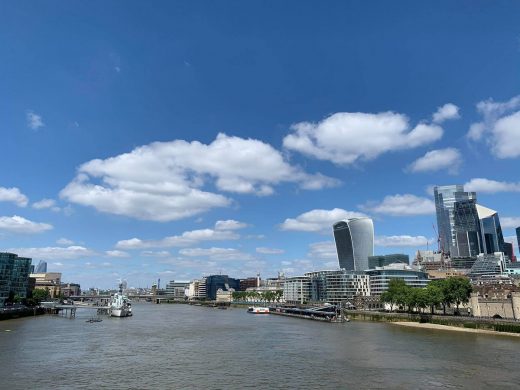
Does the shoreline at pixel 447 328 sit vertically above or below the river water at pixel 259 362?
above

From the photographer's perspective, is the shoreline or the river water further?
the shoreline

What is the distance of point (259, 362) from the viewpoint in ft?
227

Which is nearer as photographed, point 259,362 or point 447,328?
point 259,362

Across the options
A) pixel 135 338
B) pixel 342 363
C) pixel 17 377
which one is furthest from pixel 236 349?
pixel 17 377

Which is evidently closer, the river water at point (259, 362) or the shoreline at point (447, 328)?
the river water at point (259, 362)

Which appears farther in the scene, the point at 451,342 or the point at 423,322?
the point at 423,322

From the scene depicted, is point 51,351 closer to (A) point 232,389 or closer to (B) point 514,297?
(A) point 232,389

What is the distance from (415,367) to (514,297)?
300 ft

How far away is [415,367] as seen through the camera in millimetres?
63750

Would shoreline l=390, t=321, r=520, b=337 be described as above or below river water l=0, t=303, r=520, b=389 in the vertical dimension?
above

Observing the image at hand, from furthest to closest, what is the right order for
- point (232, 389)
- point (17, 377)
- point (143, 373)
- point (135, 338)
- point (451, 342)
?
point (135, 338) → point (451, 342) → point (143, 373) → point (17, 377) → point (232, 389)

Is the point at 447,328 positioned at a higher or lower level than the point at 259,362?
higher

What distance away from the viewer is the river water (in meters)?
53.9

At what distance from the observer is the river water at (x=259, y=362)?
53906 millimetres
